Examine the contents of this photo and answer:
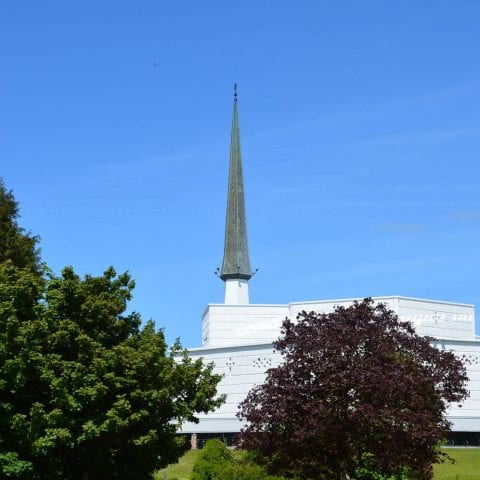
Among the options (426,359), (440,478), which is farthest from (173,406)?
(440,478)

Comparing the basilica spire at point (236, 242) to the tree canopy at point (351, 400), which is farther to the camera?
the basilica spire at point (236, 242)

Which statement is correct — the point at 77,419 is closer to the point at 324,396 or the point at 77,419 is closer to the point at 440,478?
the point at 324,396

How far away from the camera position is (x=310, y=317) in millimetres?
29344

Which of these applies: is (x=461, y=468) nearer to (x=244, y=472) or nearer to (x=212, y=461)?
(x=212, y=461)

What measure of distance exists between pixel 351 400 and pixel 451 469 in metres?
22.5

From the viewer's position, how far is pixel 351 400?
2694 centimetres

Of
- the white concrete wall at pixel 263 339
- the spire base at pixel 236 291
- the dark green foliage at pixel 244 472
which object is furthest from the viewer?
the spire base at pixel 236 291

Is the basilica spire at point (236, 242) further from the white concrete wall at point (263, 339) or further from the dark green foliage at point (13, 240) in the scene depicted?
the dark green foliage at point (13, 240)

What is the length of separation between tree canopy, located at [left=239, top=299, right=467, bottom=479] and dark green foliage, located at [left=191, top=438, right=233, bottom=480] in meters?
5.04

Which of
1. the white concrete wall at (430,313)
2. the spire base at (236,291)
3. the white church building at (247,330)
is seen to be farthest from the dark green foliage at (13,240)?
the spire base at (236,291)

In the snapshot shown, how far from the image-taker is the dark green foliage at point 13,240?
148 feet

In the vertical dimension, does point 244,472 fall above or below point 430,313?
below

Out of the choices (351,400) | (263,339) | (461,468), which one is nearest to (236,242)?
(263,339)

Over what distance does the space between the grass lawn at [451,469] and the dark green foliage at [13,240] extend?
44.2 ft
